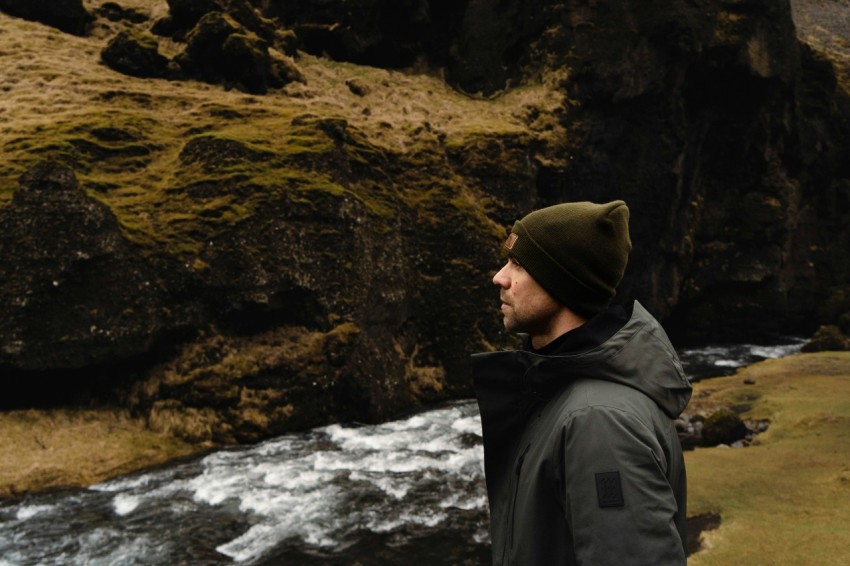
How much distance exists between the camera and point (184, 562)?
9.14m

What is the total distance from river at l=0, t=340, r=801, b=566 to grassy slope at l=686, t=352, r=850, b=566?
11.3 feet

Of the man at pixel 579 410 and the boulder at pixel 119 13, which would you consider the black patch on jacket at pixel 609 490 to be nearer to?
the man at pixel 579 410

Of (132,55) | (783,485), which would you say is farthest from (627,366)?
(132,55)

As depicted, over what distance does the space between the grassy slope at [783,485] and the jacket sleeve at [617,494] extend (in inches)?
260

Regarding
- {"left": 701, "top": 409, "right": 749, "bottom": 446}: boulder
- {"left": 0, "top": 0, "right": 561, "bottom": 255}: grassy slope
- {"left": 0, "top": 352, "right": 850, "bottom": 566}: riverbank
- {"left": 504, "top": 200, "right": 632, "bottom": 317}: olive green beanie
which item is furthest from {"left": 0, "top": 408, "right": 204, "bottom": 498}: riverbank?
{"left": 504, "top": 200, "right": 632, "bottom": 317}: olive green beanie

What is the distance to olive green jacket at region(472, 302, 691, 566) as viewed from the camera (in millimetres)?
2258

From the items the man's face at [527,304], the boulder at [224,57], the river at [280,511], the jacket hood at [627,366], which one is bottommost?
the river at [280,511]

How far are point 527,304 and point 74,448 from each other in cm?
1239

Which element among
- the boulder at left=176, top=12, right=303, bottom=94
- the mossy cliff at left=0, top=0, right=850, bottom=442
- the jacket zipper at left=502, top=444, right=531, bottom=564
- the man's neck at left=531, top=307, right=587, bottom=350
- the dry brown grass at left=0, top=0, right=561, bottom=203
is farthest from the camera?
the boulder at left=176, top=12, right=303, bottom=94

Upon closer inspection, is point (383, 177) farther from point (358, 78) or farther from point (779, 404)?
point (779, 404)

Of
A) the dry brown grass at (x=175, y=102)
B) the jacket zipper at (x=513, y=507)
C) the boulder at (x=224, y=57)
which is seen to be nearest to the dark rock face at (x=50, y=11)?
the dry brown grass at (x=175, y=102)

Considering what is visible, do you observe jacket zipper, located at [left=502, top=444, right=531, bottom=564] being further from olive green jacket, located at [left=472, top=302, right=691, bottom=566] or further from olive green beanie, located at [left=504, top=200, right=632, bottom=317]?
olive green beanie, located at [left=504, top=200, right=632, bottom=317]

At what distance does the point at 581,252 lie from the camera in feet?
9.78

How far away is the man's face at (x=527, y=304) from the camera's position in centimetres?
309
